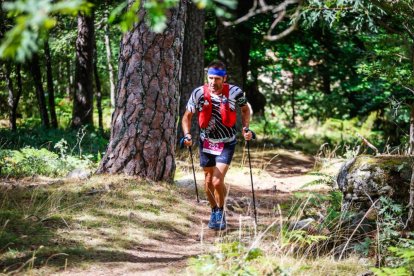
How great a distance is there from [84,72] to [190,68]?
4625 mm

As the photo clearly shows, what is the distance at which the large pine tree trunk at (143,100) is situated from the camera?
25.5 ft

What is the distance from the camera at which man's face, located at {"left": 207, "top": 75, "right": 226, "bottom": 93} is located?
6.73 metres

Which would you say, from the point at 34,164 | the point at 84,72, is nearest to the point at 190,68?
the point at 84,72

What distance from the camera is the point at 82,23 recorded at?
15.4 m

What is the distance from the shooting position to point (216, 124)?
6.96 meters

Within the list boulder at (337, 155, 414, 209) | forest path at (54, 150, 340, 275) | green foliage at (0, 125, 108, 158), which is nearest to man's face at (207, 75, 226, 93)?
forest path at (54, 150, 340, 275)

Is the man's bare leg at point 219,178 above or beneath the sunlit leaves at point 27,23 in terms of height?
beneath

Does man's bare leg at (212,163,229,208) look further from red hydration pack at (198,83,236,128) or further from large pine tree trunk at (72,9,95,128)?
large pine tree trunk at (72,9,95,128)

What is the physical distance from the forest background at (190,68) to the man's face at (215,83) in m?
1.15

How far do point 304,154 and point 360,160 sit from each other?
9158mm

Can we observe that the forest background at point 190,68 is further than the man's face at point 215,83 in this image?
No

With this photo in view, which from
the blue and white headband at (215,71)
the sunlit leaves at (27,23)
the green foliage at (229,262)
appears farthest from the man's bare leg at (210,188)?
the sunlit leaves at (27,23)

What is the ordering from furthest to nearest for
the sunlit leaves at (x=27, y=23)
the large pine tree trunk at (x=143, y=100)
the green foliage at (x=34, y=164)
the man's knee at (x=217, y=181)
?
the green foliage at (x=34, y=164), the large pine tree trunk at (x=143, y=100), the man's knee at (x=217, y=181), the sunlit leaves at (x=27, y=23)

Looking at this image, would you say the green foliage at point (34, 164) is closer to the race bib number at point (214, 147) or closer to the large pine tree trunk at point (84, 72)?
the race bib number at point (214, 147)
